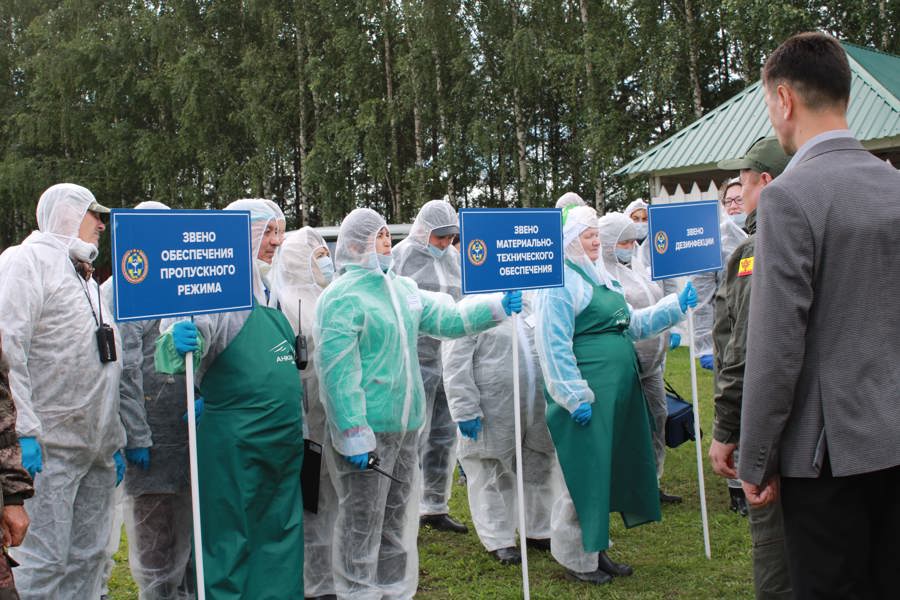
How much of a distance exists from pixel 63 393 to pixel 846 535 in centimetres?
309

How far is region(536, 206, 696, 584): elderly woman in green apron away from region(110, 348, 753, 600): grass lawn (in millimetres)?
198

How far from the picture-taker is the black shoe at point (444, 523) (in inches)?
233

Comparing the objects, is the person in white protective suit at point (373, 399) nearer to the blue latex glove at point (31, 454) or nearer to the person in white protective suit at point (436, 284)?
the blue latex glove at point (31, 454)

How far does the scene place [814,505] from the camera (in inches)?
84.5

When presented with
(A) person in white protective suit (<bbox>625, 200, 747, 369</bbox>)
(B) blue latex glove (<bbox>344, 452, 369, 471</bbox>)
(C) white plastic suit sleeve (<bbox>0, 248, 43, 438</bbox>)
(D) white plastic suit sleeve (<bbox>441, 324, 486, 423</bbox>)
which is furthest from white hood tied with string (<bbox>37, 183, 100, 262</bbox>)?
(A) person in white protective suit (<bbox>625, 200, 747, 369</bbox>)

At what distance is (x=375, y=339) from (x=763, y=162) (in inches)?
74.0

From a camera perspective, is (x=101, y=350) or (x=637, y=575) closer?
(x=101, y=350)

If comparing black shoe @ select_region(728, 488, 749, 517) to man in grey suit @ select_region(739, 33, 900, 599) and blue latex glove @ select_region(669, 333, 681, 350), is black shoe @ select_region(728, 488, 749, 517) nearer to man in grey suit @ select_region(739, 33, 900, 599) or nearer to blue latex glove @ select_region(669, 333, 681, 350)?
blue latex glove @ select_region(669, 333, 681, 350)

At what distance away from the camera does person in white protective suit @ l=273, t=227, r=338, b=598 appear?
443 cm

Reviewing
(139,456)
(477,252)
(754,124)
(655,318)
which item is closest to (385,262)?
(477,252)

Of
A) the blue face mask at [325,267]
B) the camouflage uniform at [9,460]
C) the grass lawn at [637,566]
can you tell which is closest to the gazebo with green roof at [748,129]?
the grass lawn at [637,566]

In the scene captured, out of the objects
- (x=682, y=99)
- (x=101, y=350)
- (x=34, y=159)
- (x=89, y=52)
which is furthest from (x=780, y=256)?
(x=34, y=159)

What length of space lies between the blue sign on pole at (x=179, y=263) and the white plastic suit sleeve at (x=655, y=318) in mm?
2381

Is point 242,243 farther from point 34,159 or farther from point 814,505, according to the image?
point 34,159
